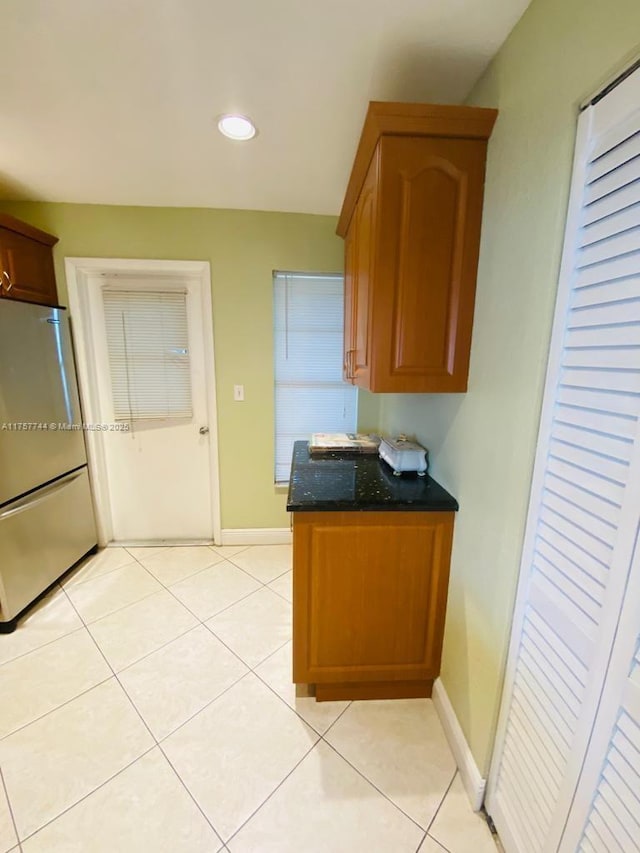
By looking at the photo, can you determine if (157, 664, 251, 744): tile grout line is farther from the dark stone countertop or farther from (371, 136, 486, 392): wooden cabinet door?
(371, 136, 486, 392): wooden cabinet door

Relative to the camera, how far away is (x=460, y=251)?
3.80 ft

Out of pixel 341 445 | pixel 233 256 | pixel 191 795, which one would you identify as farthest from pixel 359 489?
pixel 233 256

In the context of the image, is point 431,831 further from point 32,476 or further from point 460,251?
point 32,476

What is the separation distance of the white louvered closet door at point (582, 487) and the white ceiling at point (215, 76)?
0.67 m

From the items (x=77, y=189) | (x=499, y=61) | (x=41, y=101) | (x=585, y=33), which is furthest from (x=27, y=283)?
(x=585, y=33)

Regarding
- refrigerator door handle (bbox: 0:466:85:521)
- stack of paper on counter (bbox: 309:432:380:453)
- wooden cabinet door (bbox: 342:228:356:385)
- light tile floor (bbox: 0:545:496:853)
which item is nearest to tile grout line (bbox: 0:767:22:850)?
light tile floor (bbox: 0:545:496:853)

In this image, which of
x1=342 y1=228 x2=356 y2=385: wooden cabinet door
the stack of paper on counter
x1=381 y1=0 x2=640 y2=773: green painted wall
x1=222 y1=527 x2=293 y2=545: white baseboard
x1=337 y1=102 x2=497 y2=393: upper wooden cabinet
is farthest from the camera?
x1=222 y1=527 x2=293 y2=545: white baseboard

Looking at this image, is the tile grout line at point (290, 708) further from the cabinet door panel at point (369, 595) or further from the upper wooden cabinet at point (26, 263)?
the upper wooden cabinet at point (26, 263)

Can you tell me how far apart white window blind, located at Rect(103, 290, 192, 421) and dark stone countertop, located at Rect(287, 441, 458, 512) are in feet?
3.96

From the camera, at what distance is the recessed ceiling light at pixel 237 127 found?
55.0 inches

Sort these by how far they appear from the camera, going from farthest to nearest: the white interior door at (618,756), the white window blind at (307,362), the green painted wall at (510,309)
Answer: the white window blind at (307,362) < the green painted wall at (510,309) < the white interior door at (618,756)

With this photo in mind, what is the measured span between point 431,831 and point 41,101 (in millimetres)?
2912

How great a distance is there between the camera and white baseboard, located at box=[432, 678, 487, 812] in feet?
3.64

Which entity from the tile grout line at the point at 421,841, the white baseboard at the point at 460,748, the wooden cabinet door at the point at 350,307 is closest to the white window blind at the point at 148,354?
the wooden cabinet door at the point at 350,307
